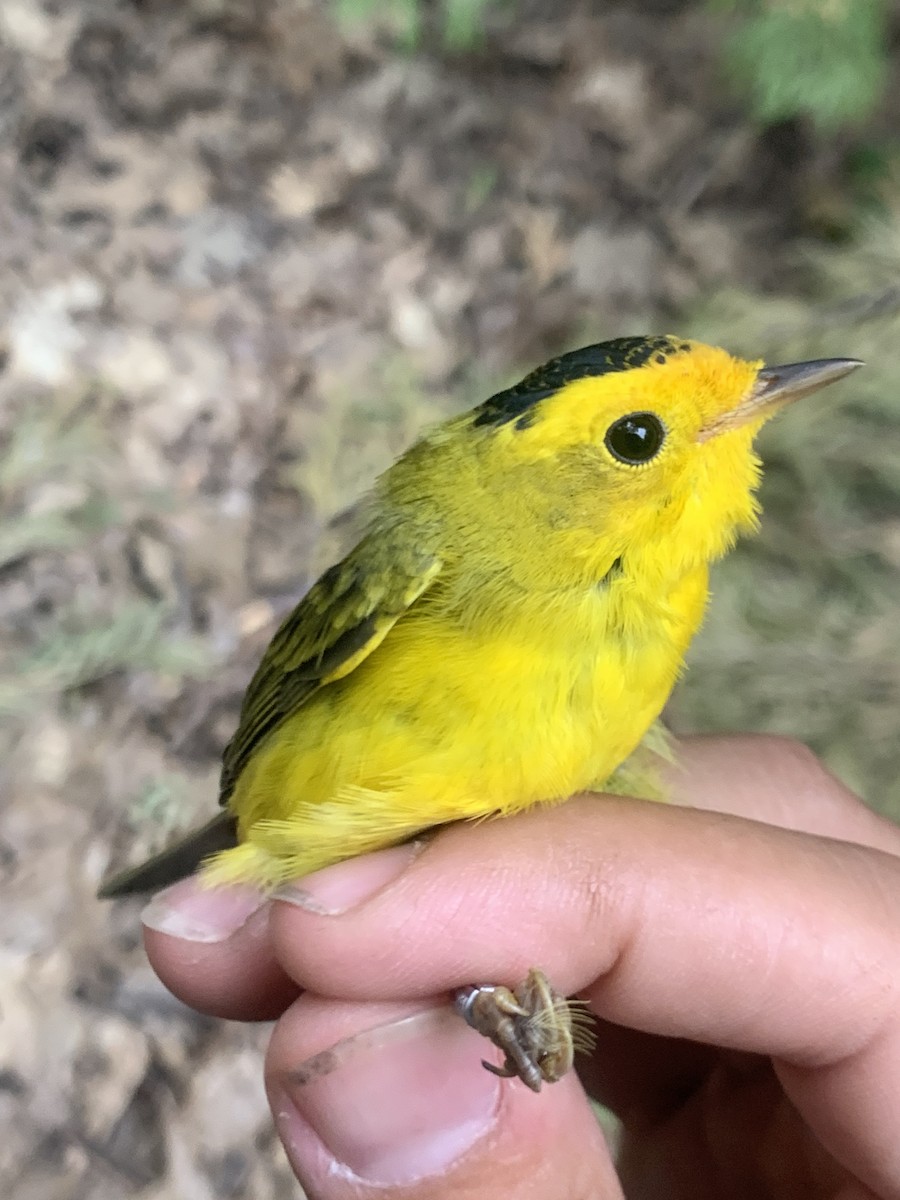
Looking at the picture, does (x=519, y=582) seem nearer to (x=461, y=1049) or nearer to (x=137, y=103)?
(x=461, y=1049)

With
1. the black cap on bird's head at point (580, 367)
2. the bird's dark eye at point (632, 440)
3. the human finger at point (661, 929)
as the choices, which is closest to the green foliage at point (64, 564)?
the human finger at point (661, 929)

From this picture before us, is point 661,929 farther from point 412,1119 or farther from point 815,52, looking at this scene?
point 815,52

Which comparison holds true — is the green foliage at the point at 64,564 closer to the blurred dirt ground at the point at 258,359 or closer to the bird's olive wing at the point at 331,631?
the blurred dirt ground at the point at 258,359

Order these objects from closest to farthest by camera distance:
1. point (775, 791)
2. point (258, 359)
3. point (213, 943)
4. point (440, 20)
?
point (213, 943)
point (775, 791)
point (258, 359)
point (440, 20)

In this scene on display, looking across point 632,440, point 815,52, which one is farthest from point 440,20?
point 632,440

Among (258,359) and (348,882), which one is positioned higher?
(258,359)

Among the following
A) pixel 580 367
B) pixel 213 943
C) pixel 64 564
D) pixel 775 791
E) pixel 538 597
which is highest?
pixel 64 564

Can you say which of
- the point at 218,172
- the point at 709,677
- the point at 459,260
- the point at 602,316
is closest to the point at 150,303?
the point at 218,172
